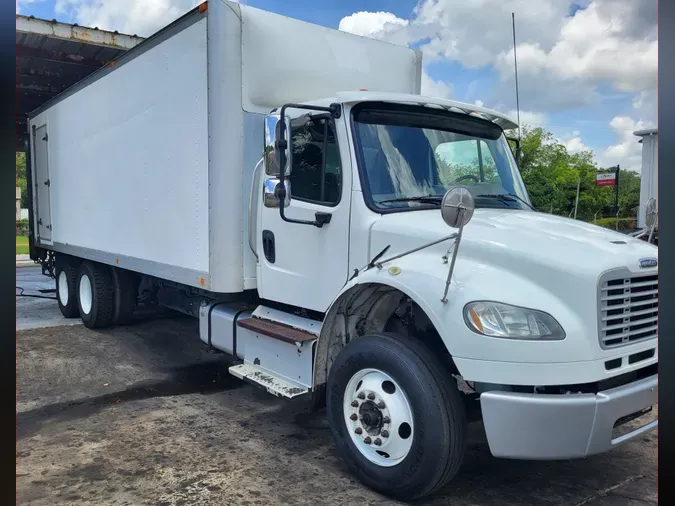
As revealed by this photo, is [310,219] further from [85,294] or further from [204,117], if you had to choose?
[85,294]

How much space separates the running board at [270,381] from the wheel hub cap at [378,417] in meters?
0.74

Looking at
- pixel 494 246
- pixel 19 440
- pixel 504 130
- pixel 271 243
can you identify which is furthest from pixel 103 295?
pixel 494 246

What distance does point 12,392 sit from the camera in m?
1.11

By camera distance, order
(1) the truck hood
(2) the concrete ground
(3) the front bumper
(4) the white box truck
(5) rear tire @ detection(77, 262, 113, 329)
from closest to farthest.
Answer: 1. (3) the front bumper
2. (4) the white box truck
3. (1) the truck hood
4. (2) the concrete ground
5. (5) rear tire @ detection(77, 262, 113, 329)

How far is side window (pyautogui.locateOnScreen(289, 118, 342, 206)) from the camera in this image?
4328mm

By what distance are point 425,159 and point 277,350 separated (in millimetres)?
2009

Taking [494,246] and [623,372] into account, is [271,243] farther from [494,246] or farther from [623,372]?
[623,372]

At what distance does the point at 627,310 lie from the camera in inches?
130

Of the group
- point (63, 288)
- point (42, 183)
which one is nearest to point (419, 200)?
point (63, 288)

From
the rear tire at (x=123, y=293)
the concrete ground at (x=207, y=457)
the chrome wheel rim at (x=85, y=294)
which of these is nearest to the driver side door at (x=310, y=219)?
the concrete ground at (x=207, y=457)

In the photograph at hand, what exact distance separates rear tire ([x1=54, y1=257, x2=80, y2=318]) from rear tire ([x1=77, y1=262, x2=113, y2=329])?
0.74 meters

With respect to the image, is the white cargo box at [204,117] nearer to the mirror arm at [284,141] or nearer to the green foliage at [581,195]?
the mirror arm at [284,141]

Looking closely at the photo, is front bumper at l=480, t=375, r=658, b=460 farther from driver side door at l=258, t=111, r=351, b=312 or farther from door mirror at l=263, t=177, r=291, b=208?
door mirror at l=263, t=177, r=291, b=208

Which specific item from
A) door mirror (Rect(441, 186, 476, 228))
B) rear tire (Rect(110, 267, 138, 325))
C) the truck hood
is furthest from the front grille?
rear tire (Rect(110, 267, 138, 325))
